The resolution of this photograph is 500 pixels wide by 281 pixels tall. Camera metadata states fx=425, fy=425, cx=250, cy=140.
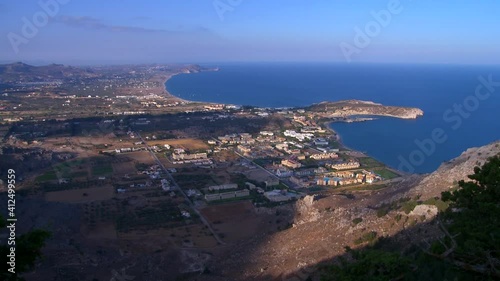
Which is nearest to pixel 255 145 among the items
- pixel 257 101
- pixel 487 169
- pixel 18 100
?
pixel 487 169

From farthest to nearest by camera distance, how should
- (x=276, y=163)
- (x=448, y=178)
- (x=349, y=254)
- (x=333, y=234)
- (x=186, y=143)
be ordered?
(x=186, y=143) < (x=276, y=163) < (x=448, y=178) < (x=333, y=234) < (x=349, y=254)

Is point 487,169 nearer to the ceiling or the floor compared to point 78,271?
nearer to the ceiling

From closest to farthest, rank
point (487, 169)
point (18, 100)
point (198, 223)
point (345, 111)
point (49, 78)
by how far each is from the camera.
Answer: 1. point (487, 169)
2. point (198, 223)
3. point (345, 111)
4. point (18, 100)
5. point (49, 78)

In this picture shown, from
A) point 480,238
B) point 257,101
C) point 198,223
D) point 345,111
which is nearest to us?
point 480,238

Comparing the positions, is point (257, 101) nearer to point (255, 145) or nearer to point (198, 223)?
point (255, 145)

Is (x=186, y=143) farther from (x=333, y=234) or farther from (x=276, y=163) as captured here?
(x=333, y=234)

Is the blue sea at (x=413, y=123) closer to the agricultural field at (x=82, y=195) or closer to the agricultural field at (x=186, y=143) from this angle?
the agricultural field at (x=186, y=143)

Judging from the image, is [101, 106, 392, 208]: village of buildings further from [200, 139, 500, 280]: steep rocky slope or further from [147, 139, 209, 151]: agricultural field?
[200, 139, 500, 280]: steep rocky slope

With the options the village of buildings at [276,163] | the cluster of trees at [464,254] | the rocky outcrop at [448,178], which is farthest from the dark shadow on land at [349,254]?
the village of buildings at [276,163]

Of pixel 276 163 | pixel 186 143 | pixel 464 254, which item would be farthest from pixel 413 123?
pixel 464 254
